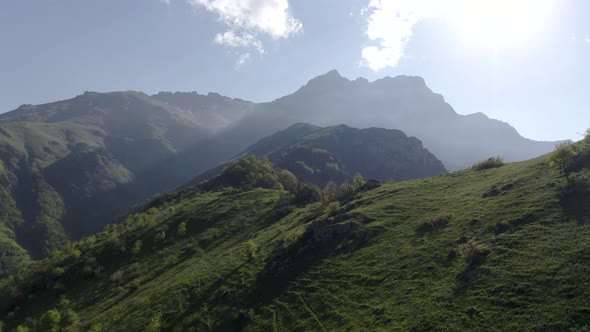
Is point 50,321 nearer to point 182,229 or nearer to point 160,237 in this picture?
point 160,237

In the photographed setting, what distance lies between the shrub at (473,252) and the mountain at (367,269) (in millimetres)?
172

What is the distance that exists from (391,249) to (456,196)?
74.6 ft

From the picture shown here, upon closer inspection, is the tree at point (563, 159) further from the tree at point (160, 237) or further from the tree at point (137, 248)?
the tree at point (137, 248)

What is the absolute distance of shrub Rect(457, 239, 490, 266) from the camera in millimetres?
40156

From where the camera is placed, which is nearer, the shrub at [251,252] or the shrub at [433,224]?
Answer: the shrub at [433,224]

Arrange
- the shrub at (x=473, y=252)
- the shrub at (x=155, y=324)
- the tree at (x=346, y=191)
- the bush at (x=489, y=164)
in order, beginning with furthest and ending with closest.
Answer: the tree at (x=346, y=191)
the bush at (x=489, y=164)
the shrub at (x=155, y=324)
the shrub at (x=473, y=252)

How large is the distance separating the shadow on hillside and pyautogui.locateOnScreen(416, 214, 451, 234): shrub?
15.2 m

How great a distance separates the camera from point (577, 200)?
45.6 meters

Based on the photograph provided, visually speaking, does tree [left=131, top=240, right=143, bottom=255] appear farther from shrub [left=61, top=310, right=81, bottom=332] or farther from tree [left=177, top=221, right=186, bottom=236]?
shrub [left=61, top=310, right=81, bottom=332]

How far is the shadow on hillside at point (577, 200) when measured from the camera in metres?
41.5

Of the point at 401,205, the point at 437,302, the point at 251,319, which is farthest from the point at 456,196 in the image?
the point at 251,319

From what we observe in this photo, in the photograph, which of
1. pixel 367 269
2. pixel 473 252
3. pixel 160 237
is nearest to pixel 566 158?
pixel 473 252

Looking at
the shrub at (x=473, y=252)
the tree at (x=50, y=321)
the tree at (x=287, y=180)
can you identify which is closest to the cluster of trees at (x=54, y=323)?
the tree at (x=50, y=321)

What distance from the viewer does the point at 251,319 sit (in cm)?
4619
